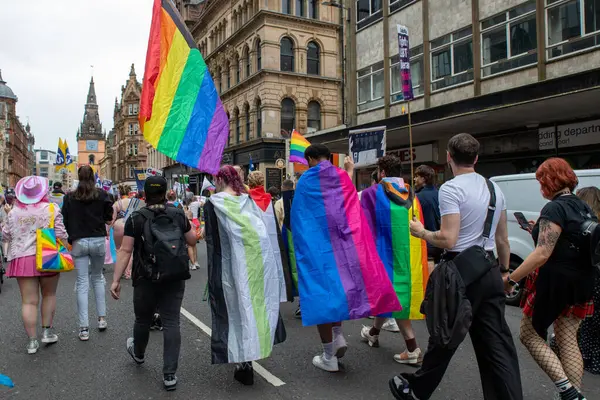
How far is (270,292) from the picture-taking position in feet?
14.7

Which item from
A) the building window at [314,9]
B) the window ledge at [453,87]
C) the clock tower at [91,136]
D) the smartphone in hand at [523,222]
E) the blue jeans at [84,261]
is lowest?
the blue jeans at [84,261]

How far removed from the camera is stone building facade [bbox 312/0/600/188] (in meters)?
12.9

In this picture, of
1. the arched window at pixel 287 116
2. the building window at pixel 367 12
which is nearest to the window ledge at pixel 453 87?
the building window at pixel 367 12

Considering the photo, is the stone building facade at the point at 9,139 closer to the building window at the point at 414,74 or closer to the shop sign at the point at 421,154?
the building window at the point at 414,74

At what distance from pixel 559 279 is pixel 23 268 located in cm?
512

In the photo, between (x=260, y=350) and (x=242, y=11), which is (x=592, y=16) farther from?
(x=242, y=11)

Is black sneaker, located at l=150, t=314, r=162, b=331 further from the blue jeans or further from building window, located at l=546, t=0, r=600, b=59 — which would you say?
building window, located at l=546, t=0, r=600, b=59

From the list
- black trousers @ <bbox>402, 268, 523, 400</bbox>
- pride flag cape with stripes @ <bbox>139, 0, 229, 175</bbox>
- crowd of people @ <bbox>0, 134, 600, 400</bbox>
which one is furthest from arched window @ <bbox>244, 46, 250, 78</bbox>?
black trousers @ <bbox>402, 268, 523, 400</bbox>

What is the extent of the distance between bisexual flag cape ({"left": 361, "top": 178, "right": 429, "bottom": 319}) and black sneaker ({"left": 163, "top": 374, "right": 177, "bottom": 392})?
6.74ft

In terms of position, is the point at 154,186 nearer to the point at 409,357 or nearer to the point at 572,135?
the point at 409,357

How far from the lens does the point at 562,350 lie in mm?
3857

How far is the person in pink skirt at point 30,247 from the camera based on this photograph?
209 inches

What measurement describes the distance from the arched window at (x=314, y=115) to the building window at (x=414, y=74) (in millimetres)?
14209

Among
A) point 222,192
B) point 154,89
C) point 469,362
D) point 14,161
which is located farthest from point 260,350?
point 14,161
